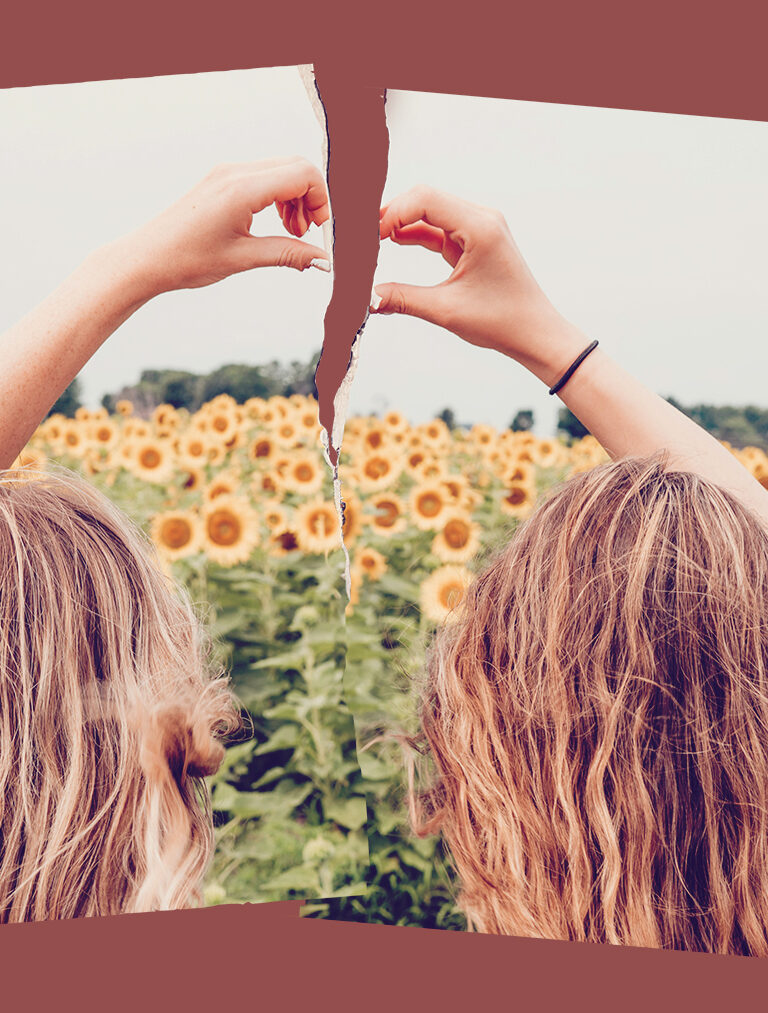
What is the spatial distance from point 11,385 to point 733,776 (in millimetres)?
1412

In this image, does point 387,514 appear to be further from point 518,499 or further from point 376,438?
point 518,499

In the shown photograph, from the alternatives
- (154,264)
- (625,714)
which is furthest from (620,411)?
(154,264)

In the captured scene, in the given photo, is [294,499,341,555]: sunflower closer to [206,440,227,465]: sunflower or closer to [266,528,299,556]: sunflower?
[266,528,299,556]: sunflower

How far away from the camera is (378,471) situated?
2.05m

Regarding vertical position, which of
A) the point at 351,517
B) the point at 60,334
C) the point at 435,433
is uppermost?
the point at 60,334

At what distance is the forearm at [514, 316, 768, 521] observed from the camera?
5.72ft

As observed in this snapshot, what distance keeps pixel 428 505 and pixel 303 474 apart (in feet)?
0.93

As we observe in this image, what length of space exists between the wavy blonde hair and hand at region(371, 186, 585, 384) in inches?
13.1

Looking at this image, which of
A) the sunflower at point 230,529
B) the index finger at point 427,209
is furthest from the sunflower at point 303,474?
the index finger at point 427,209

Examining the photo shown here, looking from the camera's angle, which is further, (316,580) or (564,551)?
(316,580)

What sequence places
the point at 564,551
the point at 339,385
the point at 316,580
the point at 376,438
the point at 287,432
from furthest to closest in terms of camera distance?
the point at 316,580, the point at 287,432, the point at 376,438, the point at 339,385, the point at 564,551

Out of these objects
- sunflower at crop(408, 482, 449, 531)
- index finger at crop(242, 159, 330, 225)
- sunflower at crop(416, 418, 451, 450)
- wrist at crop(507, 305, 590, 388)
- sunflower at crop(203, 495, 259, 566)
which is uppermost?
index finger at crop(242, 159, 330, 225)

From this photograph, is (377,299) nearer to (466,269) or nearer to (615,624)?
(466,269)

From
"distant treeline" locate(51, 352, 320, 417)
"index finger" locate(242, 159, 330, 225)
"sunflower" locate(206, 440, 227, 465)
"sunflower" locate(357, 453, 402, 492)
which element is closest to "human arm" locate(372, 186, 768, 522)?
"index finger" locate(242, 159, 330, 225)
